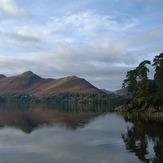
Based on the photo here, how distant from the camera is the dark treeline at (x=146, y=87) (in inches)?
4628

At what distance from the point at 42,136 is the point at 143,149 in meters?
27.9

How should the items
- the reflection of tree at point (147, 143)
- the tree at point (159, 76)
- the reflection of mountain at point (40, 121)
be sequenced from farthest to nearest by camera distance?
1. the tree at point (159, 76)
2. the reflection of mountain at point (40, 121)
3. the reflection of tree at point (147, 143)

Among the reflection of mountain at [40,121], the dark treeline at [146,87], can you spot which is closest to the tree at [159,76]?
the dark treeline at [146,87]

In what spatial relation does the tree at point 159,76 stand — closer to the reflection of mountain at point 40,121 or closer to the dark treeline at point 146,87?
the dark treeline at point 146,87

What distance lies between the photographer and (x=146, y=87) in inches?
5285

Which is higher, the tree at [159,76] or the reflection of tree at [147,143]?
the tree at [159,76]

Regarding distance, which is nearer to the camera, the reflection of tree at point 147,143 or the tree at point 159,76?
the reflection of tree at point 147,143

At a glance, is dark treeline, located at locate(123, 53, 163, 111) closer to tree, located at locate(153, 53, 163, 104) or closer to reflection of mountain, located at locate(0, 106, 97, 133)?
tree, located at locate(153, 53, 163, 104)

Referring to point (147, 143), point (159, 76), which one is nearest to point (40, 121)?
point (159, 76)

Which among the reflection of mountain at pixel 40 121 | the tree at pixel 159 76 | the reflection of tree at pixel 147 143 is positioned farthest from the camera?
the tree at pixel 159 76

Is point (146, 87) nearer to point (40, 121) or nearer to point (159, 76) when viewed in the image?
point (159, 76)

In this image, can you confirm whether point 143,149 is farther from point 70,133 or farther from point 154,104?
point 154,104

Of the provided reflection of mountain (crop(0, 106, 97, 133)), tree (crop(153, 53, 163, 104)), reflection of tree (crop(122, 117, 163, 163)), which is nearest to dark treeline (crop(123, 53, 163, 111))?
tree (crop(153, 53, 163, 104))

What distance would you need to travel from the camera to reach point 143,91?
132125 mm
